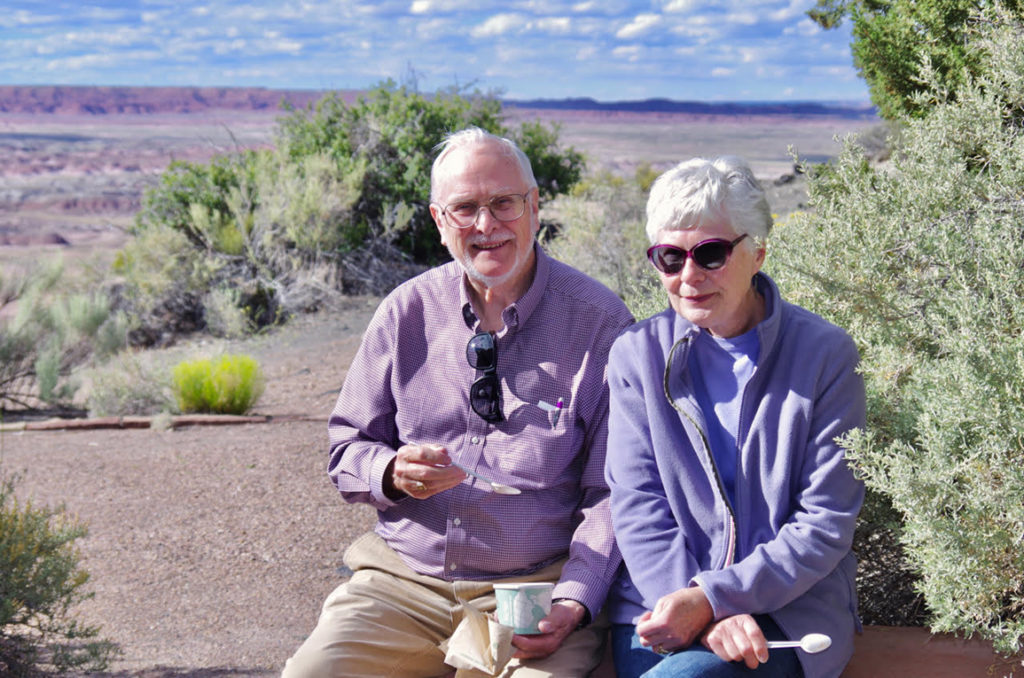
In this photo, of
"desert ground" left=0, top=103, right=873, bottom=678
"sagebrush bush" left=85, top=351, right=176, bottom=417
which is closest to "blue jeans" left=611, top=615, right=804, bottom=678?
"desert ground" left=0, top=103, right=873, bottom=678

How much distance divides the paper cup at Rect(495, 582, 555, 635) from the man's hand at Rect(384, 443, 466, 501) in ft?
1.11

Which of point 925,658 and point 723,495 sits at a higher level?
point 723,495

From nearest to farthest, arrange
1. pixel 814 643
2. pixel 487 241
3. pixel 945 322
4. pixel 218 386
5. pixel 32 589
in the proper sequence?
pixel 814 643 → pixel 945 322 → pixel 487 241 → pixel 32 589 → pixel 218 386

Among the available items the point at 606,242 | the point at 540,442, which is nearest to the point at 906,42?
the point at 540,442

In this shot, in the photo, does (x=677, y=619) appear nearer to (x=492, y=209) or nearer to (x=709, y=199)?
(x=709, y=199)

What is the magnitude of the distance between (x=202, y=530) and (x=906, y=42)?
14.6 ft

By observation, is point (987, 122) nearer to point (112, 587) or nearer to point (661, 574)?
point (661, 574)

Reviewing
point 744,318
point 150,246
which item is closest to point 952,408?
point 744,318

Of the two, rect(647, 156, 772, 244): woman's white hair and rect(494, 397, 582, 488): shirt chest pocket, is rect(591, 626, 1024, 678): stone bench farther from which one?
rect(647, 156, 772, 244): woman's white hair

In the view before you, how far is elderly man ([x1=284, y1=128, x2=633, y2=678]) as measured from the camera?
2779mm

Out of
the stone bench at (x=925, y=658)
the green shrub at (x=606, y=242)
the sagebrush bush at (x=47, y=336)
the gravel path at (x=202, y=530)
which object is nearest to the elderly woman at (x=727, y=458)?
the stone bench at (x=925, y=658)

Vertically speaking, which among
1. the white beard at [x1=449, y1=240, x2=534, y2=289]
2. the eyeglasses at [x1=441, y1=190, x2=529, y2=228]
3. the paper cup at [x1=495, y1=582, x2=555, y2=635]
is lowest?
the paper cup at [x1=495, y1=582, x2=555, y2=635]

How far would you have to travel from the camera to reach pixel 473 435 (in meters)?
2.88

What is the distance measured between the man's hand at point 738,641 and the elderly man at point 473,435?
42 cm
